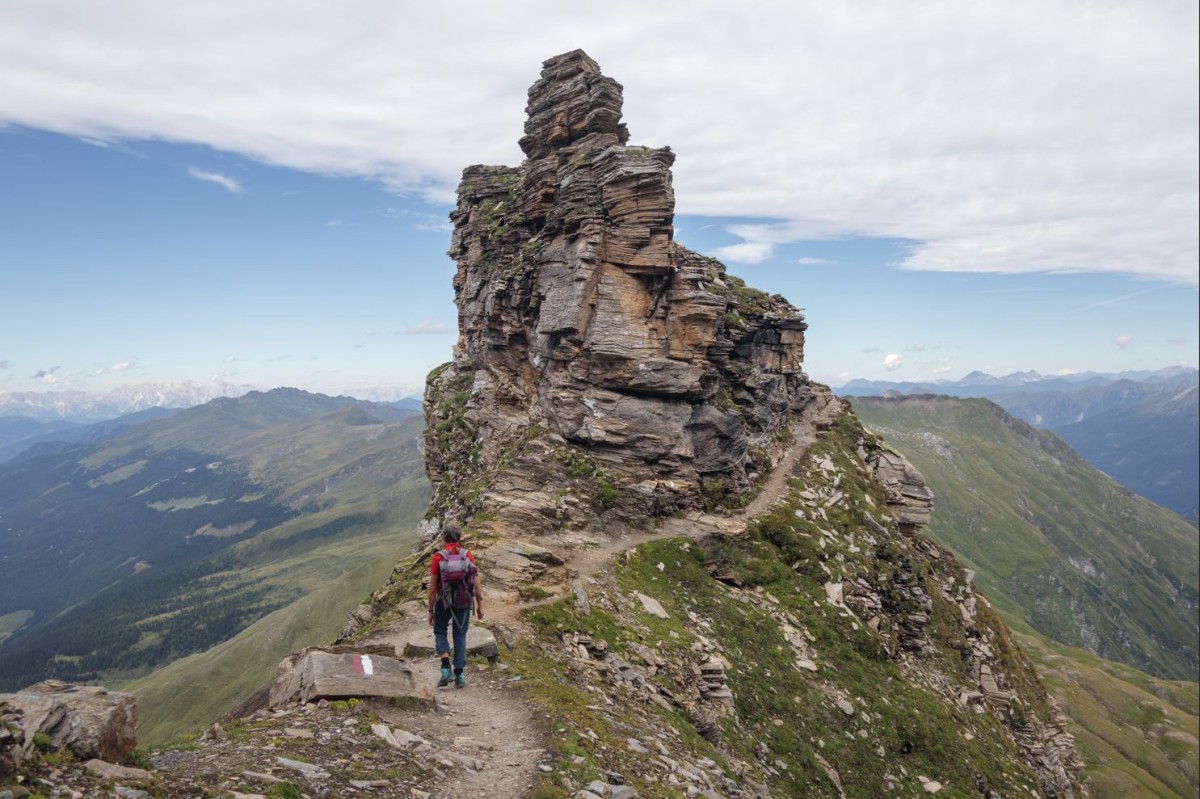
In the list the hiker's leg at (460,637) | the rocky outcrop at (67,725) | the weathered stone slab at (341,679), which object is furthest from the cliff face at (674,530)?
the rocky outcrop at (67,725)

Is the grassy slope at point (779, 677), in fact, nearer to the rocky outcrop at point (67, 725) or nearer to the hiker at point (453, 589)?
the hiker at point (453, 589)

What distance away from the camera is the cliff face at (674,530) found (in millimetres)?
→ 28094

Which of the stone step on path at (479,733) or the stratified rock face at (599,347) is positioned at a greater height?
the stratified rock face at (599,347)

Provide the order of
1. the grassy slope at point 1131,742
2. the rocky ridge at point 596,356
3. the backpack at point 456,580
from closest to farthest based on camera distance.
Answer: the backpack at point 456,580, the rocky ridge at point 596,356, the grassy slope at point 1131,742

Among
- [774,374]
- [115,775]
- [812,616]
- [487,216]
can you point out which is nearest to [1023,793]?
[812,616]

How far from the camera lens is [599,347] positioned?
49406 millimetres

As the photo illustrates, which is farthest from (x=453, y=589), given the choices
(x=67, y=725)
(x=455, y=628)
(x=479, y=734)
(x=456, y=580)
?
(x=67, y=725)

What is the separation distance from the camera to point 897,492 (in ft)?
218

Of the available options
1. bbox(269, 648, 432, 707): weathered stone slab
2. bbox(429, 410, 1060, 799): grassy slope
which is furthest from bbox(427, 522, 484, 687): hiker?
bbox(429, 410, 1060, 799): grassy slope

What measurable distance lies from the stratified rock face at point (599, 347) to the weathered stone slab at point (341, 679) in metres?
20.7

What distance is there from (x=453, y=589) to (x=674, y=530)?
28743 mm

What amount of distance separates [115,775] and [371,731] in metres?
6.06

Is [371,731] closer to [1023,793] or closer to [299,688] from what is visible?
[299,688]

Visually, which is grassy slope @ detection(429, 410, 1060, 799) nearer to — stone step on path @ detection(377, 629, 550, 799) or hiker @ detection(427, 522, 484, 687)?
stone step on path @ detection(377, 629, 550, 799)
